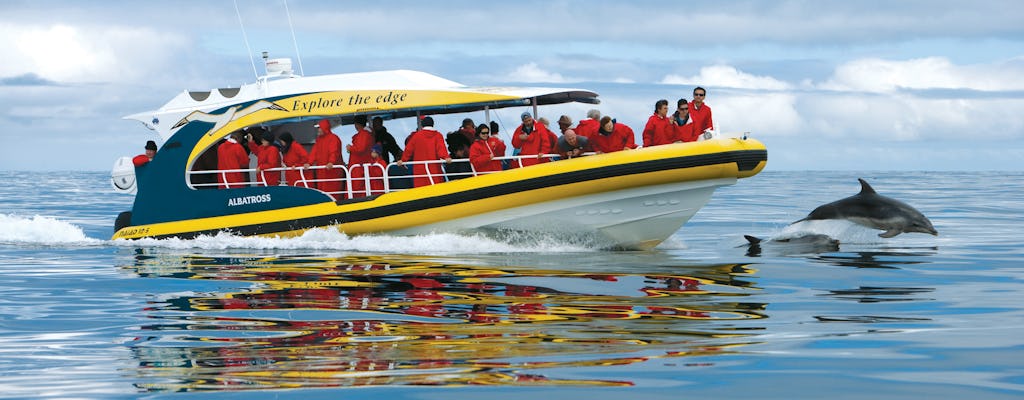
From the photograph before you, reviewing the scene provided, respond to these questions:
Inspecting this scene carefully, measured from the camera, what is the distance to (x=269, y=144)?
15.7 metres

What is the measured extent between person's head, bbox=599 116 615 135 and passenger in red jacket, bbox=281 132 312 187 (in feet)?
13.3

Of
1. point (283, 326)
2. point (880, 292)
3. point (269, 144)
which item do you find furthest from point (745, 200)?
point (283, 326)

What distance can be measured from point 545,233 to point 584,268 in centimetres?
205

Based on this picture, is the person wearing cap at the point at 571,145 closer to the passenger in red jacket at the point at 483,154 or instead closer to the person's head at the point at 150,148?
the passenger in red jacket at the point at 483,154

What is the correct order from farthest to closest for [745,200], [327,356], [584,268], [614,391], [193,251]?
[745,200] → [193,251] → [584,268] → [327,356] → [614,391]

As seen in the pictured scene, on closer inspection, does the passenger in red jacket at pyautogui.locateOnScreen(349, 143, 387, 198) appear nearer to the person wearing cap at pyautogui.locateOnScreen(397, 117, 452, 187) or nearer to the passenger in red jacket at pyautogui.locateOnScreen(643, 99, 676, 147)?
the person wearing cap at pyautogui.locateOnScreen(397, 117, 452, 187)

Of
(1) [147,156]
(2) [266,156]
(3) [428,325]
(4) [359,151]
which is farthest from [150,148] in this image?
(3) [428,325]

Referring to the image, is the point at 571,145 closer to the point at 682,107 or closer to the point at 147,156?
the point at 682,107

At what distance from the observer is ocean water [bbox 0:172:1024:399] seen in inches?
238

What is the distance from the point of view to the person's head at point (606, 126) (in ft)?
45.7

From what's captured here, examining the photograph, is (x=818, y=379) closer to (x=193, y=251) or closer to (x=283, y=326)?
(x=283, y=326)

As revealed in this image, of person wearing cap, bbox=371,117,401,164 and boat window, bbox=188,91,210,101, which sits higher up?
boat window, bbox=188,91,210,101

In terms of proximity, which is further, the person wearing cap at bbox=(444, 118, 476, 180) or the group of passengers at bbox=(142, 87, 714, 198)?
the person wearing cap at bbox=(444, 118, 476, 180)

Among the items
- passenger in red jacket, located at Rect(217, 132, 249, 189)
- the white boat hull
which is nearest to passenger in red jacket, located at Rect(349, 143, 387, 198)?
the white boat hull
